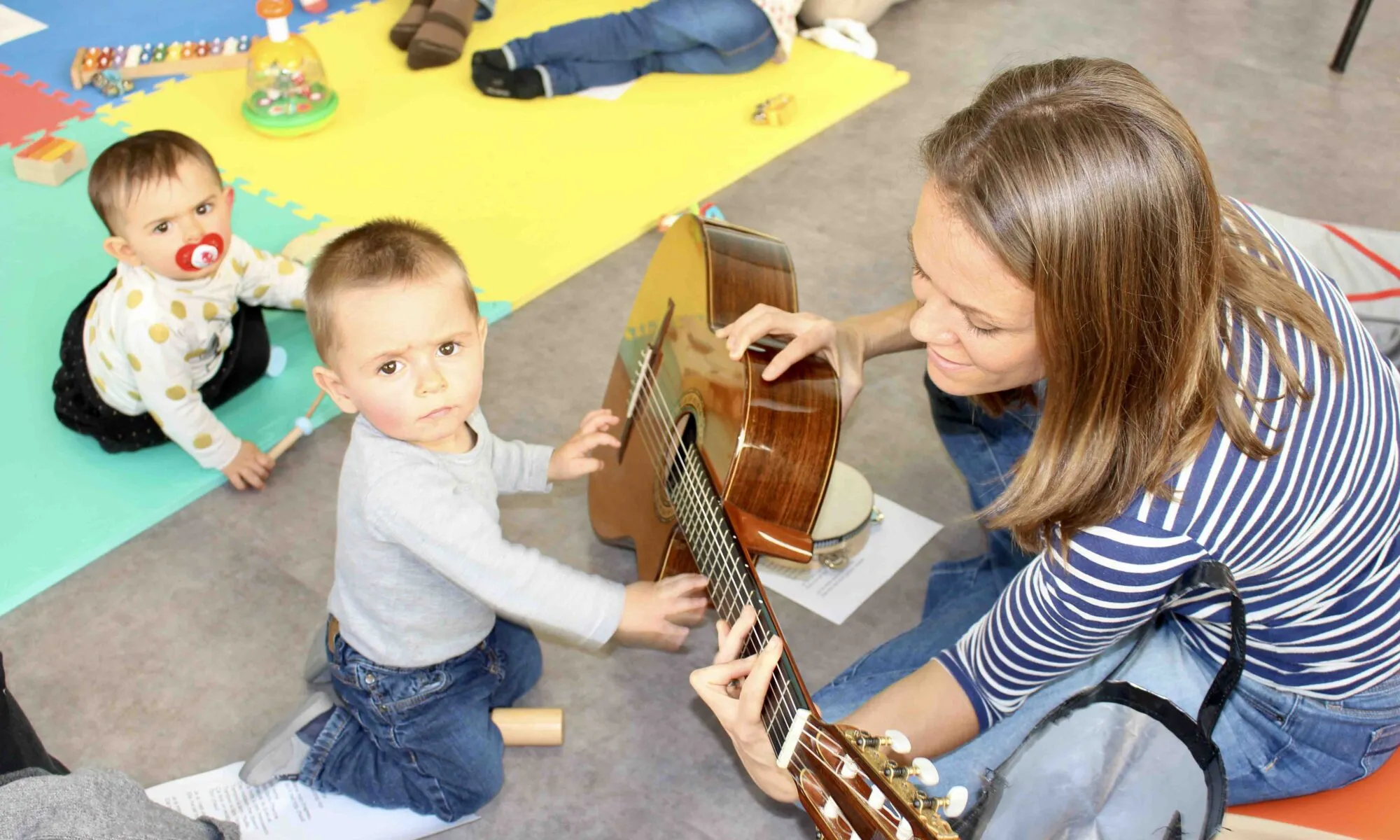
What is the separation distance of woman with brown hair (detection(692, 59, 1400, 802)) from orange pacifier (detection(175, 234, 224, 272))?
1.12m

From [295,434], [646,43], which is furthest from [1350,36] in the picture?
[295,434]

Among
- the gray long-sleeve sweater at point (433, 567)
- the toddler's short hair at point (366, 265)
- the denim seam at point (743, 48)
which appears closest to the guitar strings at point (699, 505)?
the gray long-sleeve sweater at point (433, 567)

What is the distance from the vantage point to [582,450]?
1.68m

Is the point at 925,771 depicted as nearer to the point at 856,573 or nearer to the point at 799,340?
the point at 799,340

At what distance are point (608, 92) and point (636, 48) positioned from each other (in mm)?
139

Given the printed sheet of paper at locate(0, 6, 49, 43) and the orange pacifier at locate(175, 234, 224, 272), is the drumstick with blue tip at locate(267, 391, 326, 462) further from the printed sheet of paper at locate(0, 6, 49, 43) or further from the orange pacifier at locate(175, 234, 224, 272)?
the printed sheet of paper at locate(0, 6, 49, 43)

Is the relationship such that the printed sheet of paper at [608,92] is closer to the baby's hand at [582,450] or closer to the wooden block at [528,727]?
the baby's hand at [582,450]

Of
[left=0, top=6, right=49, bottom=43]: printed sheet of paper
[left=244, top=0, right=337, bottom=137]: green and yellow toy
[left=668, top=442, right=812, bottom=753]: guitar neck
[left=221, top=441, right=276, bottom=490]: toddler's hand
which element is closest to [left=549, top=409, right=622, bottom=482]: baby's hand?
[left=668, top=442, right=812, bottom=753]: guitar neck

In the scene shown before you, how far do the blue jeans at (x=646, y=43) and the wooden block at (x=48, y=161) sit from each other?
3.41ft

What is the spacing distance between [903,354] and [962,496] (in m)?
0.40

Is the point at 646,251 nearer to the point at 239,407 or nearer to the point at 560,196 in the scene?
the point at 560,196

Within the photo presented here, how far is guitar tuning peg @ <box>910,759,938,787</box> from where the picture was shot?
3.07 ft

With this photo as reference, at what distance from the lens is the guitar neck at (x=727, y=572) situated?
3.88ft

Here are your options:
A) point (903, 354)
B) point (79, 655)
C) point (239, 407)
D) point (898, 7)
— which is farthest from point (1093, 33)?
point (79, 655)
